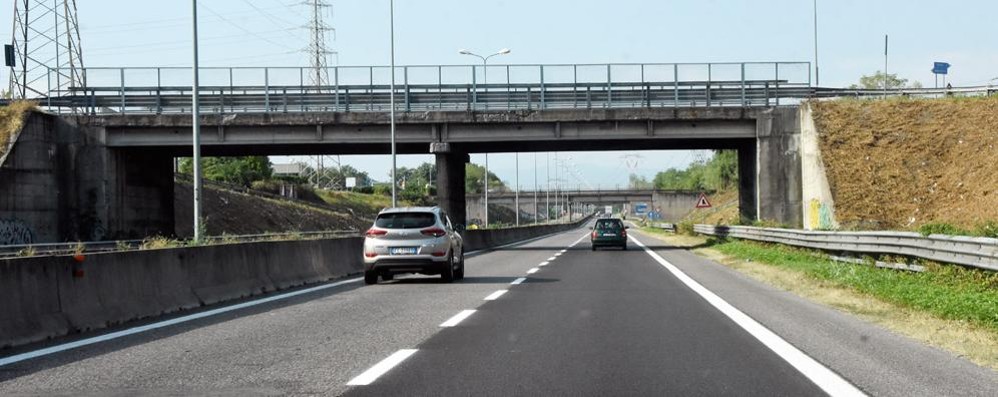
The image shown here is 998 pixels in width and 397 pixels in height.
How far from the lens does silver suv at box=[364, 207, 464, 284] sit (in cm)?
1928

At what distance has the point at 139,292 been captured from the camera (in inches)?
518

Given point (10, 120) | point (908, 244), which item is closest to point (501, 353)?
point (908, 244)

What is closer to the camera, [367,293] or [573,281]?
[367,293]

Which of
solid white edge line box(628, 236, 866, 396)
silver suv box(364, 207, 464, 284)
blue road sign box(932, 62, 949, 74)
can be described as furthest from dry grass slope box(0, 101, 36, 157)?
blue road sign box(932, 62, 949, 74)

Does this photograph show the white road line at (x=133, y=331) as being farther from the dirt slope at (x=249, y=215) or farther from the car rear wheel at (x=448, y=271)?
the dirt slope at (x=249, y=215)

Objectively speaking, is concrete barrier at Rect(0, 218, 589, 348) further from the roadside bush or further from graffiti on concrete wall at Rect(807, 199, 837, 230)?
the roadside bush

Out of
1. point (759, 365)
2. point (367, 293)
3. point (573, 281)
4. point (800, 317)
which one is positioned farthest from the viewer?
point (573, 281)

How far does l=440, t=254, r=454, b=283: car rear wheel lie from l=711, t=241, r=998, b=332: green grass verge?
6823mm

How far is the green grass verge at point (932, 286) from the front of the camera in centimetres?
1208

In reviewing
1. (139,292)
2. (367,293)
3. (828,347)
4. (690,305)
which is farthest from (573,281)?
(828,347)

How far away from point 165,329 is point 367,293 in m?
5.91

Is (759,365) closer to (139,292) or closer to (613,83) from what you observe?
(139,292)

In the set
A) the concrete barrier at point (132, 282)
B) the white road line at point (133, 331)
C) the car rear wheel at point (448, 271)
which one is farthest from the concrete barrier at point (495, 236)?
the white road line at point (133, 331)

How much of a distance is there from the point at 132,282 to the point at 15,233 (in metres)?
26.3
